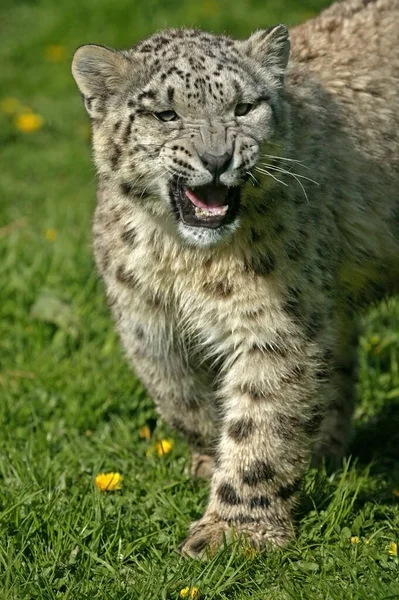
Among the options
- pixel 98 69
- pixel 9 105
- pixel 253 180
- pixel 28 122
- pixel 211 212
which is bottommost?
pixel 28 122

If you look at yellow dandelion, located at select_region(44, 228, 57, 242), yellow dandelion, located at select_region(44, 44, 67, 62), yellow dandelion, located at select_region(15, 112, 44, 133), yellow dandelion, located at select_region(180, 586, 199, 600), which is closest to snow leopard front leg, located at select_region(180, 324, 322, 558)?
yellow dandelion, located at select_region(180, 586, 199, 600)

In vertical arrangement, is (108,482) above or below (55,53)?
below

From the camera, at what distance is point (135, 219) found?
548 centimetres

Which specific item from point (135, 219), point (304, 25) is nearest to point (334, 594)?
point (135, 219)

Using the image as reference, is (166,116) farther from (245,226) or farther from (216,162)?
(245,226)

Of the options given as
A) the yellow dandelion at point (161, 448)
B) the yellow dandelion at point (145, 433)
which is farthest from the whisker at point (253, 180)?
the yellow dandelion at point (145, 433)

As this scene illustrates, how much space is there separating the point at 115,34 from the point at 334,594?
954cm

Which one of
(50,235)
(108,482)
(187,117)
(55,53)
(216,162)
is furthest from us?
(55,53)

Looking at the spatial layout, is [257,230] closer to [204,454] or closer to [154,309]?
[154,309]

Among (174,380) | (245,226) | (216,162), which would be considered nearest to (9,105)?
(174,380)

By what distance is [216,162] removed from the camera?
467cm

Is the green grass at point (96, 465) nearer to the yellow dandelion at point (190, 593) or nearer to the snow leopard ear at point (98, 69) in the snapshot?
the yellow dandelion at point (190, 593)

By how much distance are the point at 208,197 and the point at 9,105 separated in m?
7.65

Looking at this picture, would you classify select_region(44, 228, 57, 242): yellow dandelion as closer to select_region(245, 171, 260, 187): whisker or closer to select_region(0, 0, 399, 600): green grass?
select_region(0, 0, 399, 600): green grass
